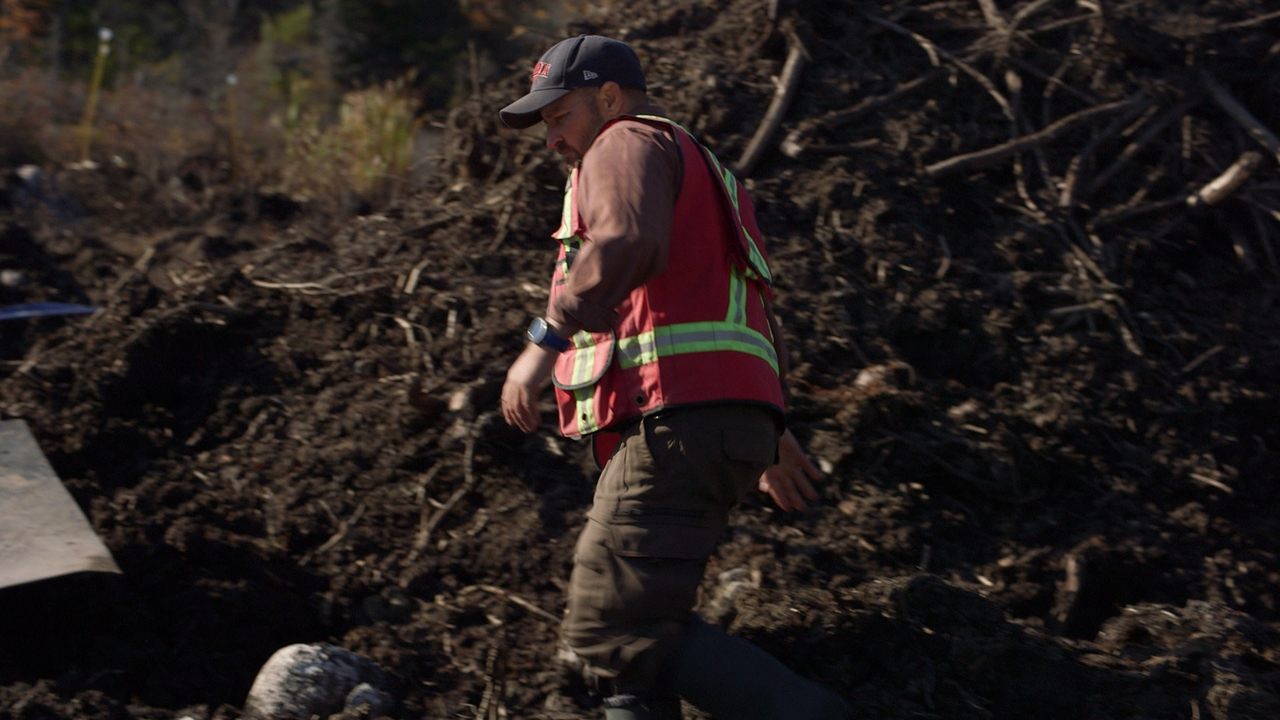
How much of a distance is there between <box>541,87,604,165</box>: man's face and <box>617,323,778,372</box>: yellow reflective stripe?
17.0 inches

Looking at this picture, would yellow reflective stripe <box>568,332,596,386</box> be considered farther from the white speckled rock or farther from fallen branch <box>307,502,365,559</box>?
fallen branch <box>307,502,365,559</box>

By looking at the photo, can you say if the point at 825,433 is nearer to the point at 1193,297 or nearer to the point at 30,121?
the point at 1193,297

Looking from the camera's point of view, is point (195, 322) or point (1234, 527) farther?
point (195, 322)

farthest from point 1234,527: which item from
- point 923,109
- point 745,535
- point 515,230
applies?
point 515,230

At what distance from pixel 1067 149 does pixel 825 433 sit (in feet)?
6.05

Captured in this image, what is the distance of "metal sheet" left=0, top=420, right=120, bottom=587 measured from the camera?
9.96 feet

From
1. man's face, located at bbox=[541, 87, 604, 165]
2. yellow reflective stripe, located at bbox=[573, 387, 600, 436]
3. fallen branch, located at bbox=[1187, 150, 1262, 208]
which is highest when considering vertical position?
fallen branch, located at bbox=[1187, 150, 1262, 208]

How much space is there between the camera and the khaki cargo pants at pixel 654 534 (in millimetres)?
2492

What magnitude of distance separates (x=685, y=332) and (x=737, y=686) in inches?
28.3

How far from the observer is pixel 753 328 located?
8.61 ft

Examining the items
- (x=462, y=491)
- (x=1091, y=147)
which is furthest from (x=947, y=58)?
(x=462, y=491)

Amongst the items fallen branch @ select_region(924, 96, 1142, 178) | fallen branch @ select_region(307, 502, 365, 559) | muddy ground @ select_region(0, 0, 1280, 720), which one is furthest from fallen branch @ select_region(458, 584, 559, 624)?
fallen branch @ select_region(924, 96, 1142, 178)

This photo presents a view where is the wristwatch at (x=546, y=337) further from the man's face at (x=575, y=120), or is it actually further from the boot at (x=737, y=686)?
the boot at (x=737, y=686)

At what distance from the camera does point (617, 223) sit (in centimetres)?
234
